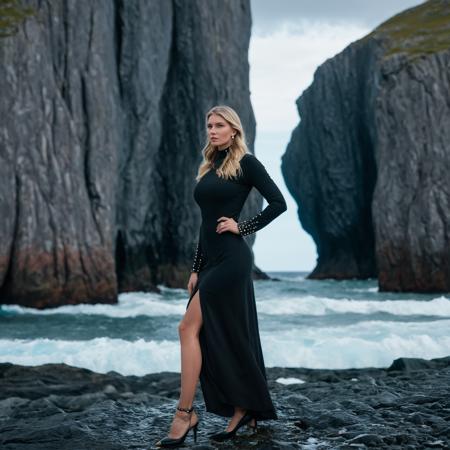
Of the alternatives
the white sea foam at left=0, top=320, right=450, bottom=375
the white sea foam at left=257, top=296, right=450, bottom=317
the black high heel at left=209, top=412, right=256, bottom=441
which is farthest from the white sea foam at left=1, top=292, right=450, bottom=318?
the black high heel at left=209, top=412, right=256, bottom=441

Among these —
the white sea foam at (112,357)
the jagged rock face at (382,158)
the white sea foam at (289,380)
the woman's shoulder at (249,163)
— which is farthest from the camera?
the jagged rock face at (382,158)

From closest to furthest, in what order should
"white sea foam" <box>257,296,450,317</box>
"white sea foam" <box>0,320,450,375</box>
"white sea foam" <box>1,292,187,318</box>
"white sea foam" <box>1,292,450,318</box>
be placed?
"white sea foam" <box>0,320,450,375</box>, "white sea foam" <box>257,296,450,317</box>, "white sea foam" <box>1,292,450,318</box>, "white sea foam" <box>1,292,187,318</box>

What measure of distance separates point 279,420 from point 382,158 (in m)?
Result: 33.0

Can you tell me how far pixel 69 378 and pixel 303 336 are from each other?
18.7ft

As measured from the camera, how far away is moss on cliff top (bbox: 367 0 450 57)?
128 ft

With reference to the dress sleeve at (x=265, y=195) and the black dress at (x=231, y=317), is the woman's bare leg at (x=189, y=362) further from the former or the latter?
the dress sleeve at (x=265, y=195)

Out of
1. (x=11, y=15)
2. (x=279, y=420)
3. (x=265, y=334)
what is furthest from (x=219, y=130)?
(x=11, y=15)

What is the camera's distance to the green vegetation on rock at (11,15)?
24.4m

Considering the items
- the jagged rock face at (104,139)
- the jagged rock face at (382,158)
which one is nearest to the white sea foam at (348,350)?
the jagged rock face at (104,139)

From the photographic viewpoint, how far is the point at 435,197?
33.5 metres

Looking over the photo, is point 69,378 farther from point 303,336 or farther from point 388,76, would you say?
point 388,76

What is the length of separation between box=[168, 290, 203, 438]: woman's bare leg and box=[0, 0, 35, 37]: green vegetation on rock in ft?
71.3

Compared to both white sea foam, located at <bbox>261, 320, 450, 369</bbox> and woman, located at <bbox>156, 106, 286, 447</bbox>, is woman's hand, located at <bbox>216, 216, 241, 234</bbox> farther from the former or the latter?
white sea foam, located at <bbox>261, 320, 450, 369</bbox>

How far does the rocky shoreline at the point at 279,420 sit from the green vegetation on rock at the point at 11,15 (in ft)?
61.3
